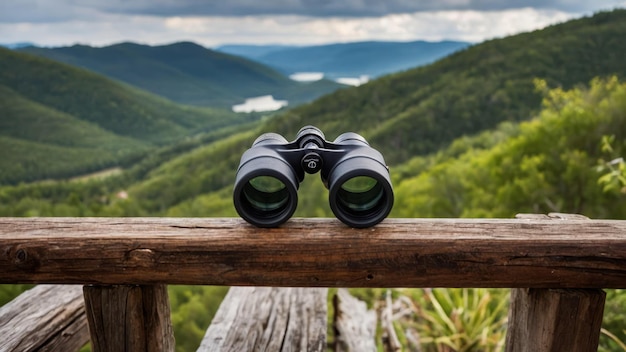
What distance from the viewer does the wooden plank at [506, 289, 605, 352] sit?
1489mm

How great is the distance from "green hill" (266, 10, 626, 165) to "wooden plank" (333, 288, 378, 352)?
5945cm

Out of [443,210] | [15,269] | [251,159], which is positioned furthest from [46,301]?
[443,210]

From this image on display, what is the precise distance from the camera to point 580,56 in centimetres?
6662

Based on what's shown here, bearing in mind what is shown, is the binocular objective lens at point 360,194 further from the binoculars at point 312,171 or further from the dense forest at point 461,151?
the dense forest at point 461,151

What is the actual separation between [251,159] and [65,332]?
108 centimetres

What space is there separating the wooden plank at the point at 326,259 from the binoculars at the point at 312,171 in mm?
99

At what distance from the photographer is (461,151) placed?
155ft

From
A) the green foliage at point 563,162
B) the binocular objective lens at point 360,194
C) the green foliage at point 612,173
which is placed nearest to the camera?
the binocular objective lens at point 360,194

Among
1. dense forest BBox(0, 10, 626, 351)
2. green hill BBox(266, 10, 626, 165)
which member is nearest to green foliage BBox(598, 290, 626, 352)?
dense forest BBox(0, 10, 626, 351)

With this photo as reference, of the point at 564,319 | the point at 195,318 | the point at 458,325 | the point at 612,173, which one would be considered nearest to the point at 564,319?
the point at 564,319

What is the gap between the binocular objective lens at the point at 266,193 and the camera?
1.62 metres

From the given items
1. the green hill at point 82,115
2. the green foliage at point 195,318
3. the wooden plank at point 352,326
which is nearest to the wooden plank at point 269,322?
the wooden plank at point 352,326

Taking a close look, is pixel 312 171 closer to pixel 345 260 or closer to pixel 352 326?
pixel 345 260

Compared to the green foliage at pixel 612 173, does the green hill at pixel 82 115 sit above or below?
above
